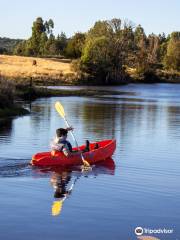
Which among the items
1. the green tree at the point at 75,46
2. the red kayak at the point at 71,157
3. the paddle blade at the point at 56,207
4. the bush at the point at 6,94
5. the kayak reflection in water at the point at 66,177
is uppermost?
the green tree at the point at 75,46

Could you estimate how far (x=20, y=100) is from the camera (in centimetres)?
5847

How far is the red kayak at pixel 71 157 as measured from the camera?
78.8 feet

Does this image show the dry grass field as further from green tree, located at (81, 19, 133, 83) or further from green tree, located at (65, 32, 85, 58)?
green tree, located at (65, 32, 85, 58)

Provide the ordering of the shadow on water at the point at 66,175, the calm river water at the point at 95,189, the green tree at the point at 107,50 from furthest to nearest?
1. the green tree at the point at 107,50
2. the shadow on water at the point at 66,175
3. the calm river water at the point at 95,189

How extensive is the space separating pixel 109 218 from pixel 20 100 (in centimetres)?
4249

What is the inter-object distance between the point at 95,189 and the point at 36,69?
91871 mm

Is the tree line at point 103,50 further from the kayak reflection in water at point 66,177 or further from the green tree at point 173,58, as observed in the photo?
the kayak reflection in water at point 66,177

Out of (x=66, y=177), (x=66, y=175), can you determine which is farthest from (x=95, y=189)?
(x=66, y=175)

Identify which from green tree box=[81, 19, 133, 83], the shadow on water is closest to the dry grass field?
green tree box=[81, 19, 133, 83]

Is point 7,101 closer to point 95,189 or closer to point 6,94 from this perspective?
point 6,94

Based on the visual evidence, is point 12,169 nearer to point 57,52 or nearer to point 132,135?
point 132,135

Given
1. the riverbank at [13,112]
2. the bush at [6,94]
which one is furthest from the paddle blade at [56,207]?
the bush at [6,94]

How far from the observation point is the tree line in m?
119

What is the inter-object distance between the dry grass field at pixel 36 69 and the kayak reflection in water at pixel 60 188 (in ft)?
235
